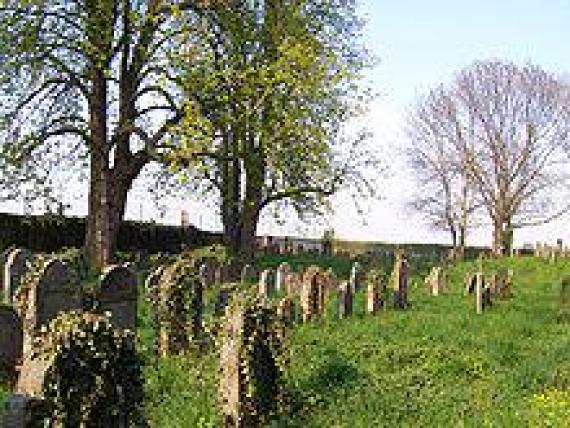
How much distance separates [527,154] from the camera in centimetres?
5362

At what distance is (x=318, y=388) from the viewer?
1173 cm

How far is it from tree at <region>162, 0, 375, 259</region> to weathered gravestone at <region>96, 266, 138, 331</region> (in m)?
13.5

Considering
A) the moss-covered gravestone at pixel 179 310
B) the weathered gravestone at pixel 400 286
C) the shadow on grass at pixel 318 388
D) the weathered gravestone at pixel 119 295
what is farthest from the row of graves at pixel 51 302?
the weathered gravestone at pixel 400 286

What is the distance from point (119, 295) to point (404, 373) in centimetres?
404

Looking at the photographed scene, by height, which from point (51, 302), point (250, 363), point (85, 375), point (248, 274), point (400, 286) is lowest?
point (250, 363)

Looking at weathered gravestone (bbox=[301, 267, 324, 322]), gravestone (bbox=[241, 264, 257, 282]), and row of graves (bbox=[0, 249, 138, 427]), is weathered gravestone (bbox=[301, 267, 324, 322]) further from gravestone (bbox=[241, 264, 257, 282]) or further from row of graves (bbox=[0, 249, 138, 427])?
gravestone (bbox=[241, 264, 257, 282])

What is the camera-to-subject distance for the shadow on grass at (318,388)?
35.1ft

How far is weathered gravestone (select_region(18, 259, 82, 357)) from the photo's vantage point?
12.6 m

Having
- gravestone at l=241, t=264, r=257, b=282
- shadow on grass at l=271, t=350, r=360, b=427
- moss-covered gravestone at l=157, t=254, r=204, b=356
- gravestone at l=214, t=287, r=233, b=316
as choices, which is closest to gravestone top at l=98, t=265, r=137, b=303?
moss-covered gravestone at l=157, t=254, r=204, b=356

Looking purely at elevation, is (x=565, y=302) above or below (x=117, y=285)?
below

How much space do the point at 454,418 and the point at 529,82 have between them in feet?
150

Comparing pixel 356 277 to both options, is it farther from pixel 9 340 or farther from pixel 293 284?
pixel 9 340

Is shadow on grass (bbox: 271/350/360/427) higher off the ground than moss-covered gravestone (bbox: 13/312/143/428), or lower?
lower

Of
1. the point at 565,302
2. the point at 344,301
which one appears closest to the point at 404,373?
the point at 344,301
